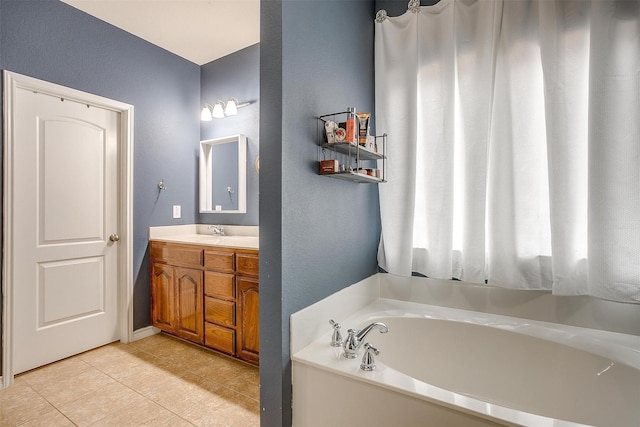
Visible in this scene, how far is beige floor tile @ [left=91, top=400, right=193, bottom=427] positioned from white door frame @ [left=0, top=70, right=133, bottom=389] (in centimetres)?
92

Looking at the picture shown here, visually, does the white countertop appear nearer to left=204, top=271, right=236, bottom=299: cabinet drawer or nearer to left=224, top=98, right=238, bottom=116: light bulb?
left=204, top=271, right=236, bottom=299: cabinet drawer

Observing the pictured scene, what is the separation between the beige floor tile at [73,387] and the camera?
1.92m

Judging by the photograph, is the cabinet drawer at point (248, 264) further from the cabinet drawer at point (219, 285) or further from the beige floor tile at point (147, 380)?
the beige floor tile at point (147, 380)

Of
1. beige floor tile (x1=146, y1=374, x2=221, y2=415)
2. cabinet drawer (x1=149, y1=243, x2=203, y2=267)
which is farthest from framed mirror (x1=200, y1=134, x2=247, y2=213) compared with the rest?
beige floor tile (x1=146, y1=374, x2=221, y2=415)

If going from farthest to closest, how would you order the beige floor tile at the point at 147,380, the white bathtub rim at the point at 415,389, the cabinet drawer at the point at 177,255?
the cabinet drawer at the point at 177,255
the beige floor tile at the point at 147,380
the white bathtub rim at the point at 415,389

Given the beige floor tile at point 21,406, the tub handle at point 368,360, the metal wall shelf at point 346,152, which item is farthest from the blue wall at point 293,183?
the beige floor tile at point 21,406

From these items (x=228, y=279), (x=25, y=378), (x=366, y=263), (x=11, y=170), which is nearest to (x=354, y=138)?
(x=366, y=263)

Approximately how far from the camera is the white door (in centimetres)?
218

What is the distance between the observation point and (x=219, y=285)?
7.77 feet

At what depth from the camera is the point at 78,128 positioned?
2.48 meters

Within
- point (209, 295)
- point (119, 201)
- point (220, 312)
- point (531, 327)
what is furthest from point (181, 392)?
point (531, 327)

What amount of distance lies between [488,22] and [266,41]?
1221mm

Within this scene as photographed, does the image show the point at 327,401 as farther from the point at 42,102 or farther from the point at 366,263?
the point at 42,102

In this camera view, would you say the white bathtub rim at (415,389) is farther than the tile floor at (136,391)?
No
